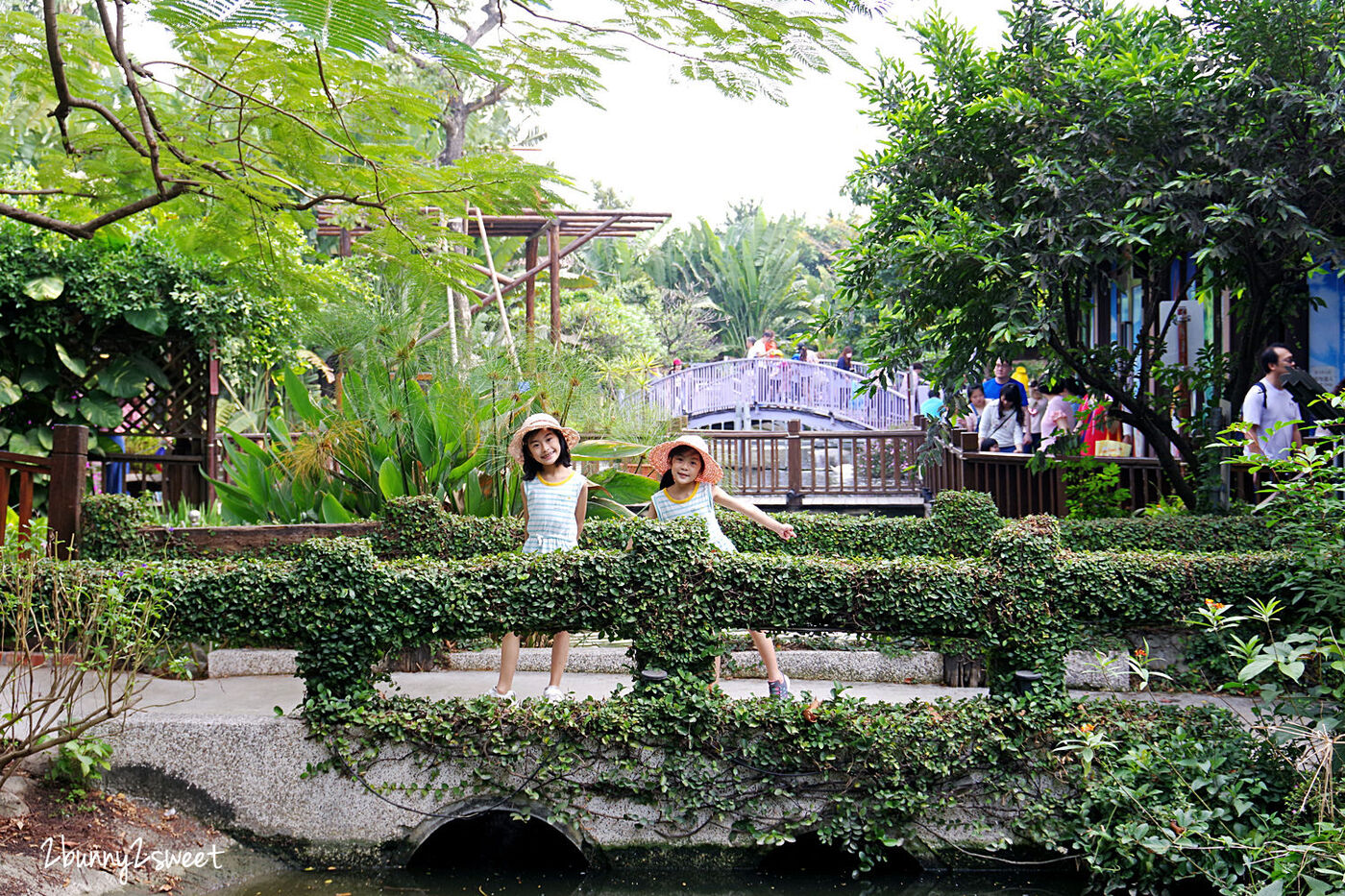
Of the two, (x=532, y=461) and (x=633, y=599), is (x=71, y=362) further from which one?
(x=633, y=599)

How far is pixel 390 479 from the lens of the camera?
7.48 meters

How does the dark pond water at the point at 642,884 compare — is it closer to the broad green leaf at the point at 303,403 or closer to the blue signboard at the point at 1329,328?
the broad green leaf at the point at 303,403

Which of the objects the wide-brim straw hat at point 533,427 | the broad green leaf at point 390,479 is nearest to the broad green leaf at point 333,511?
the broad green leaf at point 390,479

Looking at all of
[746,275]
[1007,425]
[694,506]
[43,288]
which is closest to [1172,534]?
[694,506]

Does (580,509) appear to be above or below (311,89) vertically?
below

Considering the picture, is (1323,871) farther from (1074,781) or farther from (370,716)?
(370,716)

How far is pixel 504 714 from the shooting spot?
4.74 metres

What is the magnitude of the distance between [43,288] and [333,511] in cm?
474

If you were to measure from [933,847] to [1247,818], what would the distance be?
1.19 m

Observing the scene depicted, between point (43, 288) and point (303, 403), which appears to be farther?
point (43, 288)

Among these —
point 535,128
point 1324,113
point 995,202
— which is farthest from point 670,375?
point 1324,113

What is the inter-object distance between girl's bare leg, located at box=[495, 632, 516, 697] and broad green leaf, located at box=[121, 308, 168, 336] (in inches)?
264

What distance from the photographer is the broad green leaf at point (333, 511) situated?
7.34m

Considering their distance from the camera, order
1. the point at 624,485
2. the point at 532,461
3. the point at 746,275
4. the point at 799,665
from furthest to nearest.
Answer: the point at 746,275 < the point at 624,485 < the point at 799,665 < the point at 532,461
